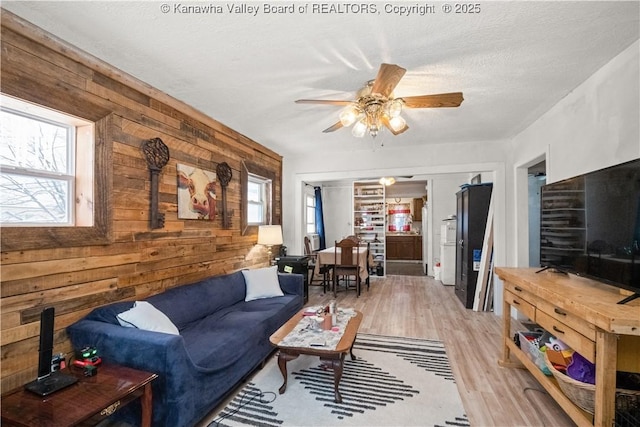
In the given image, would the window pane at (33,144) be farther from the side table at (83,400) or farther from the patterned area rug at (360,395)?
the patterned area rug at (360,395)

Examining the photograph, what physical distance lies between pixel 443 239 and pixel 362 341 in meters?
3.94

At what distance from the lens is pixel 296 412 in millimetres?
2043

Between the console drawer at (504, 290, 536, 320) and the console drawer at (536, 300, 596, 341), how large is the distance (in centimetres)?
12

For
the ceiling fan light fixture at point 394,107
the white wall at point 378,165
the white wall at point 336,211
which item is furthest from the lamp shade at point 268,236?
the white wall at point 336,211

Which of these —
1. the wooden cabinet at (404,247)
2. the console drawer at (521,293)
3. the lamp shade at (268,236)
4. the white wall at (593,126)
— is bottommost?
the wooden cabinet at (404,247)

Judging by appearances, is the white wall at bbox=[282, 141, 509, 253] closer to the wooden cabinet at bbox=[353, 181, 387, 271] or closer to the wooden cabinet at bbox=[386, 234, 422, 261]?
the wooden cabinet at bbox=[353, 181, 387, 271]

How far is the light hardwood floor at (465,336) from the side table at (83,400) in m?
2.06

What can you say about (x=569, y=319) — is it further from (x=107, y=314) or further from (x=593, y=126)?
(x=107, y=314)

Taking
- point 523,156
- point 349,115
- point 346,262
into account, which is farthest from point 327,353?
point 523,156

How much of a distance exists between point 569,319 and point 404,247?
8.15 metres

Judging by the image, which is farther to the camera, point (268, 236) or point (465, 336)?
point (268, 236)

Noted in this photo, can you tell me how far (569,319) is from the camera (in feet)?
5.66

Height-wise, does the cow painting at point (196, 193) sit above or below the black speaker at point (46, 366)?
above

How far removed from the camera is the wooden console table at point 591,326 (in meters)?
1.42
